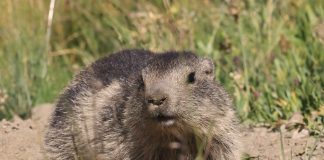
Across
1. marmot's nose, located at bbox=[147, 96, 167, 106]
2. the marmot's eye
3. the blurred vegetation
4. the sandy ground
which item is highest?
the blurred vegetation

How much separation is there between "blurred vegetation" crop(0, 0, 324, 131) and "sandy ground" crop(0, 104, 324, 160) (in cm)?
21

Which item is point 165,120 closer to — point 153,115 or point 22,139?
point 153,115

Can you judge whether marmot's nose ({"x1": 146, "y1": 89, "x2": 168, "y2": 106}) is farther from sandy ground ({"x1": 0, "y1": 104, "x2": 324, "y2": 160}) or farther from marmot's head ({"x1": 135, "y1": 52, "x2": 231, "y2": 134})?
sandy ground ({"x1": 0, "y1": 104, "x2": 324, "y2": 160})

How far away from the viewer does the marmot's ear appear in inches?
225

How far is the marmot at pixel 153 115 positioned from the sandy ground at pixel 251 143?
1.05 feet

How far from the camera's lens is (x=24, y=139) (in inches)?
264

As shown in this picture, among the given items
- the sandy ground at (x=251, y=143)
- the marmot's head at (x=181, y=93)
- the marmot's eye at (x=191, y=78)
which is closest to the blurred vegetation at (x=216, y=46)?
the sandy ground at (x=251, y=143)

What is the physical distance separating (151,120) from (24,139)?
1820mm

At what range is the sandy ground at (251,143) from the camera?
6.05 m

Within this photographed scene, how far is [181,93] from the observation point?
17.1 feet

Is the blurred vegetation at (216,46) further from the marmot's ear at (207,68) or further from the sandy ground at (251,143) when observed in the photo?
the marmot's ear at (207,68)

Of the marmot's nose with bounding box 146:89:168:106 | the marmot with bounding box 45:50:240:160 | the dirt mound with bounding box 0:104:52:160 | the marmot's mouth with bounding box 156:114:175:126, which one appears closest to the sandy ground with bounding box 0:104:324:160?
the dirt mound with bounding box 0:104:52:160

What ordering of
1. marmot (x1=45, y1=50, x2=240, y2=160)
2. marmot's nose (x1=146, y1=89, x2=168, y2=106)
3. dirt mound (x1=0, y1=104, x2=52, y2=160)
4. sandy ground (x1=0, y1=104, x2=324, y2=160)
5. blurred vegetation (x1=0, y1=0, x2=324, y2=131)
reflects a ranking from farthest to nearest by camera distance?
blurred vegetation (x1=0, y1=0, x2=324, y2=131), dirt mound (x1=0, y1=104, x2=52, y2=160), sandy ground (x1=0, y1=104, x2=324, y2=160), marmot (x1=45, y1=50, x2=240, y2=160), marmot's nose (x1=146, y1=89, x2=168, y2=106)

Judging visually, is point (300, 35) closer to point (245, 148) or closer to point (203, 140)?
point (245, 148)
